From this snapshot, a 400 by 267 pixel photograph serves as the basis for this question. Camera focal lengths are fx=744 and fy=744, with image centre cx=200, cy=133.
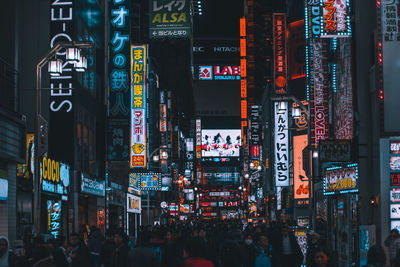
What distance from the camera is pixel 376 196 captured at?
2745 centimetres

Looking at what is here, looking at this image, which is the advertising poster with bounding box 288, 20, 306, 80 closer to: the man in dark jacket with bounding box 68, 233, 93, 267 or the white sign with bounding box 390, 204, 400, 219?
the white sign with bounding box 390, 204, 400, 219

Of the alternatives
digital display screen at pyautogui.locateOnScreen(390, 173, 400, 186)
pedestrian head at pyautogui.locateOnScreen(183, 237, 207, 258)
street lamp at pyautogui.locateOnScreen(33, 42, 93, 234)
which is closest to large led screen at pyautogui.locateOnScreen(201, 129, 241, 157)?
digital display screen at pyautogui.locateOnScreen(390, 173, 400, 186)

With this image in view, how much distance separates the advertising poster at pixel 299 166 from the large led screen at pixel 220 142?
13363 cm

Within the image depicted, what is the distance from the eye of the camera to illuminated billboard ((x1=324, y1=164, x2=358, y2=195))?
2663 cm

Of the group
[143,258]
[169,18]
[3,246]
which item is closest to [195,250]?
[143,258]

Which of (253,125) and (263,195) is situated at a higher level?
(253,125)

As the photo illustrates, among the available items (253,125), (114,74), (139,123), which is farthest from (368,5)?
(253,125)

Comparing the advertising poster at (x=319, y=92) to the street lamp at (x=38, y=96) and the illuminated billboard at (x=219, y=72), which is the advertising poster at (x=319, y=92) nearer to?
the street lamp at (x=38, y=96)

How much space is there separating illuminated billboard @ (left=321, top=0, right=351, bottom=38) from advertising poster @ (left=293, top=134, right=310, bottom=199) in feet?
110

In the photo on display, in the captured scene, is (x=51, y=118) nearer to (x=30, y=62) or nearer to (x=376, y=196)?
(x=30, y=62)

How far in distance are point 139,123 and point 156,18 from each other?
866 centimetres

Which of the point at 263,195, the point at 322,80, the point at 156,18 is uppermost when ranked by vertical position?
the point at 156,18

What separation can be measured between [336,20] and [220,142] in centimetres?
17125

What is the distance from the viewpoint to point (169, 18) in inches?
1647
